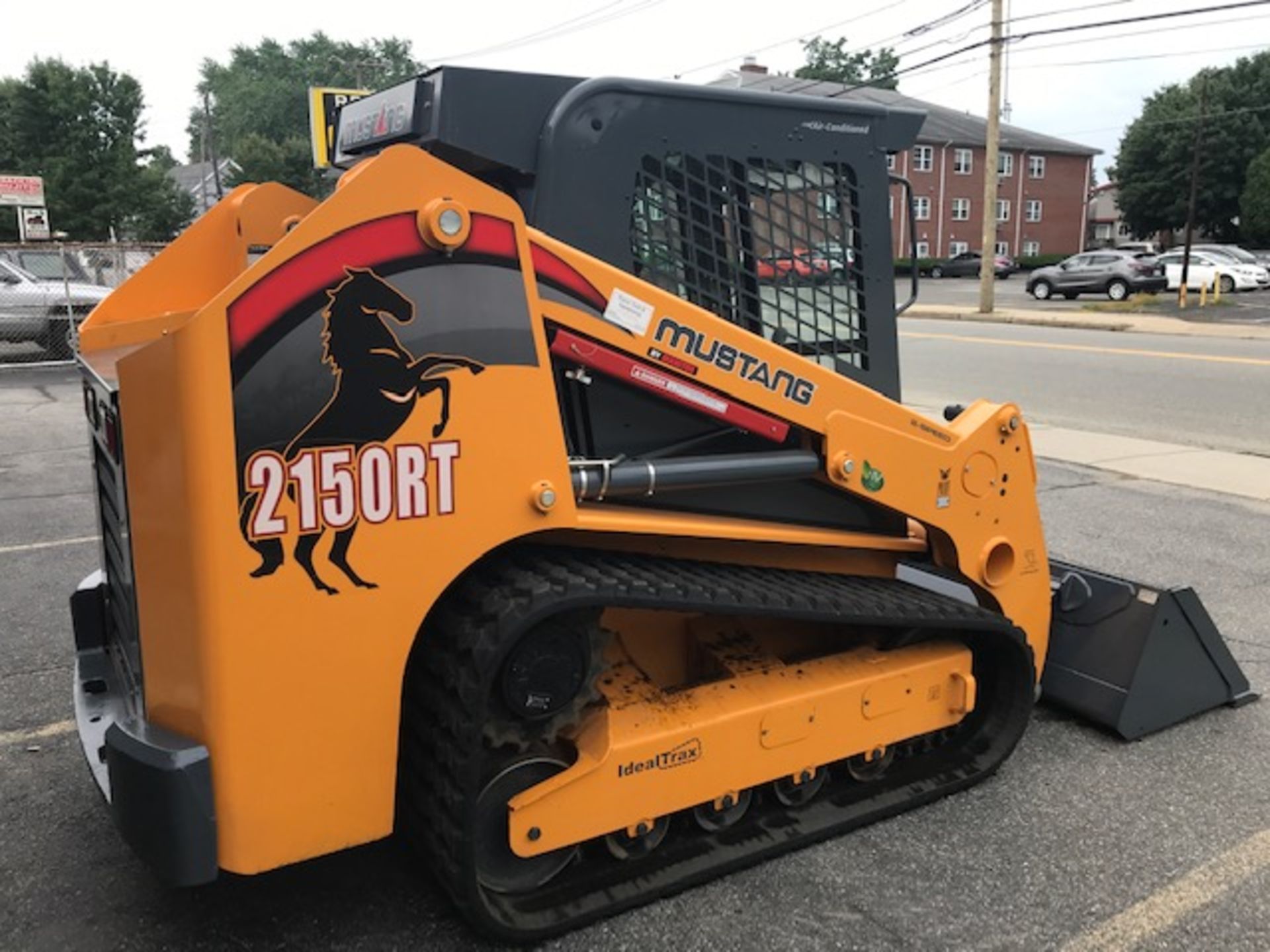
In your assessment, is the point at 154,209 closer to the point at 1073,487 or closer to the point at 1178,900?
the point at 1073,487

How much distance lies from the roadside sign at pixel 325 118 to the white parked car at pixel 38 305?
19.8 feet

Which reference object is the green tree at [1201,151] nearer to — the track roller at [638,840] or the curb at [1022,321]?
the curb at [1022,321]

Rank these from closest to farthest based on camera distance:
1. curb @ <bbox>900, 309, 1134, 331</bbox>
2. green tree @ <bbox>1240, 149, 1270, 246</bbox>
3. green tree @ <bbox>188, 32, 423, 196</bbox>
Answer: curb @ <bbox>900, 309, 1134, 331</bbox> → green tree @ <bbox>1240, 149, 1270, 246</bbox> → green tree @ <bbox>188, 32, 423, 196</bbox>

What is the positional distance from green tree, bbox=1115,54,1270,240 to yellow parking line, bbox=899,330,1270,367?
48.5 m

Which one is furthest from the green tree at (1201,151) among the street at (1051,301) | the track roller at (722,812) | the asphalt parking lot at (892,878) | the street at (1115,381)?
the track roller at (722,812)

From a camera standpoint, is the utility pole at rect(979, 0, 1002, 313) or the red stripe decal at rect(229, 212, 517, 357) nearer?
the red stripe decal at rect(229, 212, 517, 357)

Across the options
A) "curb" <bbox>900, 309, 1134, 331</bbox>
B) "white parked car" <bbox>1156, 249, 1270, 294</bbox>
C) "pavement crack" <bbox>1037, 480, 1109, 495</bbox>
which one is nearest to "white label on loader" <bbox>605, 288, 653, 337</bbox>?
"pavement crack" <bbox>1037, 480, 1109, 495</bbox>

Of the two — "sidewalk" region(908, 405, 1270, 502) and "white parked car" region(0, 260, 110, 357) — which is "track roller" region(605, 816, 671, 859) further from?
"white parked car" region(0, 260, 110, 357)

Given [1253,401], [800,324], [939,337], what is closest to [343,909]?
[800,324]

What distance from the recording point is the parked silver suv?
32.0 m

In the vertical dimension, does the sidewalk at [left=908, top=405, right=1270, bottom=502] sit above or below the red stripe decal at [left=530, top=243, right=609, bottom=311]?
below

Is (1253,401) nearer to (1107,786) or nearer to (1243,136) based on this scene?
(1107,786)

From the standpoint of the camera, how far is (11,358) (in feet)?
50.7

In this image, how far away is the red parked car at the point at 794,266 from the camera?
307 cm
